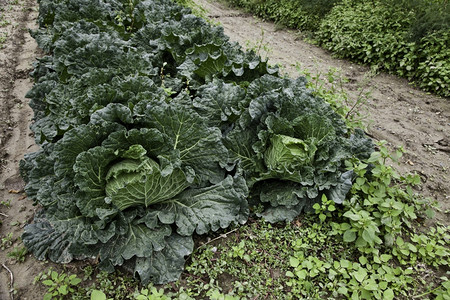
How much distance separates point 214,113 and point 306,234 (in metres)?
1.47

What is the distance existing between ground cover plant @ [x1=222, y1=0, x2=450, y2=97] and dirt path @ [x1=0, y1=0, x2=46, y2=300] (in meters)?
6.66

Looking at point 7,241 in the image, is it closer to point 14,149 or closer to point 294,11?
point 14,149

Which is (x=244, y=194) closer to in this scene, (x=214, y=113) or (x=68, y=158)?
(x=214, y=113)

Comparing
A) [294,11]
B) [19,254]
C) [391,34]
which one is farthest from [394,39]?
[19,254]

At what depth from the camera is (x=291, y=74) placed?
5.92m

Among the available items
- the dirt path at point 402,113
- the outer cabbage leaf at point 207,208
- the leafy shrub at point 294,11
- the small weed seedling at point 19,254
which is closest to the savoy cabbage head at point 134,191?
the outer cabbage leaf at point 207,208

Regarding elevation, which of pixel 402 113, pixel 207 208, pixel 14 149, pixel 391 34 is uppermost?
pixel 391 34

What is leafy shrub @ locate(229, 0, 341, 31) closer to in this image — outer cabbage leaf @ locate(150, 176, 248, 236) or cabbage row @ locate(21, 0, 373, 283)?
cabbage row @ locate(21, 0, 373, 283)

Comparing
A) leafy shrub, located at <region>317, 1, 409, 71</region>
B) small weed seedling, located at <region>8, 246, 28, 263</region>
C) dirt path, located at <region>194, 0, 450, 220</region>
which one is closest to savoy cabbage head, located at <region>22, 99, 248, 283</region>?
small weed seedling, located at <region>8, 246, 28, 263</region>

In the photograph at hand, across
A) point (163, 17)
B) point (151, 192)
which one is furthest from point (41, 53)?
point (151, 192)

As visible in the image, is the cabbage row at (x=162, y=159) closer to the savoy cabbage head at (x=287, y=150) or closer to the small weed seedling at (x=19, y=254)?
the savoy cabbage head at (x=287, y=150)

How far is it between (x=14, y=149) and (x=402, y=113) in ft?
19.5

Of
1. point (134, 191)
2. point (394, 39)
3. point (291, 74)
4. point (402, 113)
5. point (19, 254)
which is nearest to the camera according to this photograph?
point (134, 191)

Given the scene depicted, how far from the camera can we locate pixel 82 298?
2.22 m
